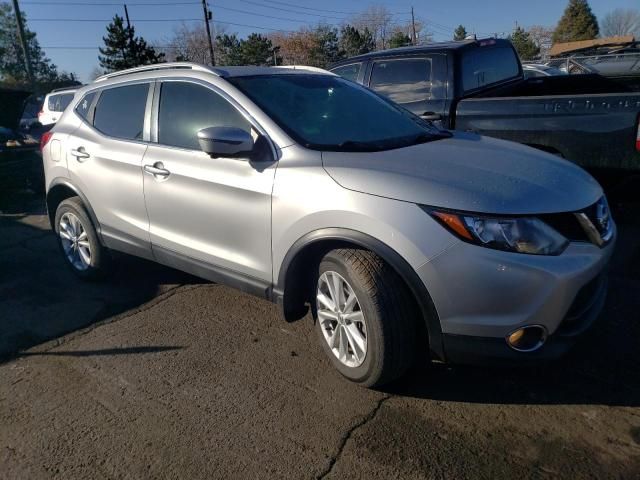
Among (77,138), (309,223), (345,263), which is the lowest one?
(345,263)

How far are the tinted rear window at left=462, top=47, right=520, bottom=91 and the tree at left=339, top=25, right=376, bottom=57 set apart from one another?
47789mm

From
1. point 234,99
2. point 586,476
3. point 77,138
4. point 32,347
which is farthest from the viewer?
point 77,138

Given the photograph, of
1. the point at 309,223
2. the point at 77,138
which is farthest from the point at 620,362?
the point at 77,138

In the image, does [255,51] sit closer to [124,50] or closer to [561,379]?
[124,50]

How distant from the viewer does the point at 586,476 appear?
7.39ft

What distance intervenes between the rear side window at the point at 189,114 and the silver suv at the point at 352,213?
12 mm

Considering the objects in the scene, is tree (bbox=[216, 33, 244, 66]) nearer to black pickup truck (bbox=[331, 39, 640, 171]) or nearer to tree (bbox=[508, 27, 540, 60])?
tree (bbox=[508, 27, 540, 60])

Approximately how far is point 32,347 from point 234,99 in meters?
2.18

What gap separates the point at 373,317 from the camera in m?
2.65

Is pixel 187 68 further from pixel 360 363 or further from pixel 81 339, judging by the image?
pixel 360 363

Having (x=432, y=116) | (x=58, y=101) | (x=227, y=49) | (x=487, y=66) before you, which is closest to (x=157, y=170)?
(x=432, y=116)

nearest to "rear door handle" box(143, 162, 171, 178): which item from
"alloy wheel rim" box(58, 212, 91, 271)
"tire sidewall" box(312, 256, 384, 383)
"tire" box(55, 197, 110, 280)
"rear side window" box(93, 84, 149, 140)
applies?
"rear side window" box(93, 84, 149, 140)

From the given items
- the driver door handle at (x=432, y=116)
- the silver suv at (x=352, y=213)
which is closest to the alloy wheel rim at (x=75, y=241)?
the silver suv at (x=352, y=213)

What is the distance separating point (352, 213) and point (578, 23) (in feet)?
219
